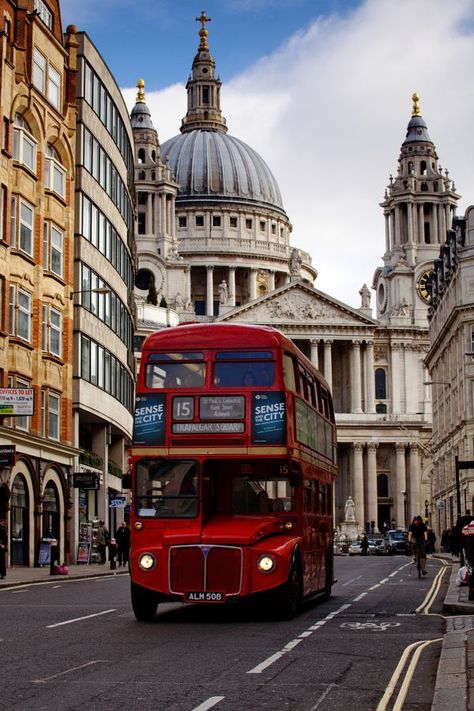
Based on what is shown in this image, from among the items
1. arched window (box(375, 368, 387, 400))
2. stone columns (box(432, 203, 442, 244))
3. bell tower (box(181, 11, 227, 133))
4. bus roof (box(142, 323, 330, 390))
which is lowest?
bus roof (box(142, 323, 330, 390))

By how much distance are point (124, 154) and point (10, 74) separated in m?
19.4

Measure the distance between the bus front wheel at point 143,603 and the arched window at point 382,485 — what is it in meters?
125

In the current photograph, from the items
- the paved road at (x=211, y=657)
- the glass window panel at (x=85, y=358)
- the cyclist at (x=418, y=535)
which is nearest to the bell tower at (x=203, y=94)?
the glass window panel at (x=85, y=358)

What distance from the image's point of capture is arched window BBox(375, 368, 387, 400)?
5851 inches

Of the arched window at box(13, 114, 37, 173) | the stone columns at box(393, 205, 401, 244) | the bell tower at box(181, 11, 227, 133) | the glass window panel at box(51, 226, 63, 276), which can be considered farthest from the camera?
the bell tower at box(181, 11, 227, 133)

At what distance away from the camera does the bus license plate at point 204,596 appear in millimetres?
20859

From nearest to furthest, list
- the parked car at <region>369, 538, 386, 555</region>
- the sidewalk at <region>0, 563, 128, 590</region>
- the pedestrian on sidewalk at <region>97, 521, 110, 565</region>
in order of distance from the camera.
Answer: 1. the sidewalk at <region>0, 563, 128, 590</region>
2. the pedestrian on sidewalk at <region>97, 521, 110, 565</region>
3. the parked car at <region>369, 538, 386, 555</region>

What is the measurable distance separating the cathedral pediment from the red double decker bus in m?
121

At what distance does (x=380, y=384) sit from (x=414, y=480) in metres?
13.1

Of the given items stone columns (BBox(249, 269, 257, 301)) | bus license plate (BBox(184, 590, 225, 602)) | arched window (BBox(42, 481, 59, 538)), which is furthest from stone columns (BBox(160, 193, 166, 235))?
bus license plate (BBox(184, 590, 225, 602))

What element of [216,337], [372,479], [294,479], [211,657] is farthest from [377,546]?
[211,657]

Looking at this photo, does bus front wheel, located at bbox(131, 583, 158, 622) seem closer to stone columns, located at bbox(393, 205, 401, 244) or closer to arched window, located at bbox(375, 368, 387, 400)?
arched window, located at bbox(375, 368, 387, 400)

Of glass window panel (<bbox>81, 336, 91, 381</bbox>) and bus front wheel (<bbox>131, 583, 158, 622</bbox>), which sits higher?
glass window panel (<bbox>81, 336, 91, 381</bbox>)

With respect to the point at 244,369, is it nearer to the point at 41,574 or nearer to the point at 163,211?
the point at 41,574
